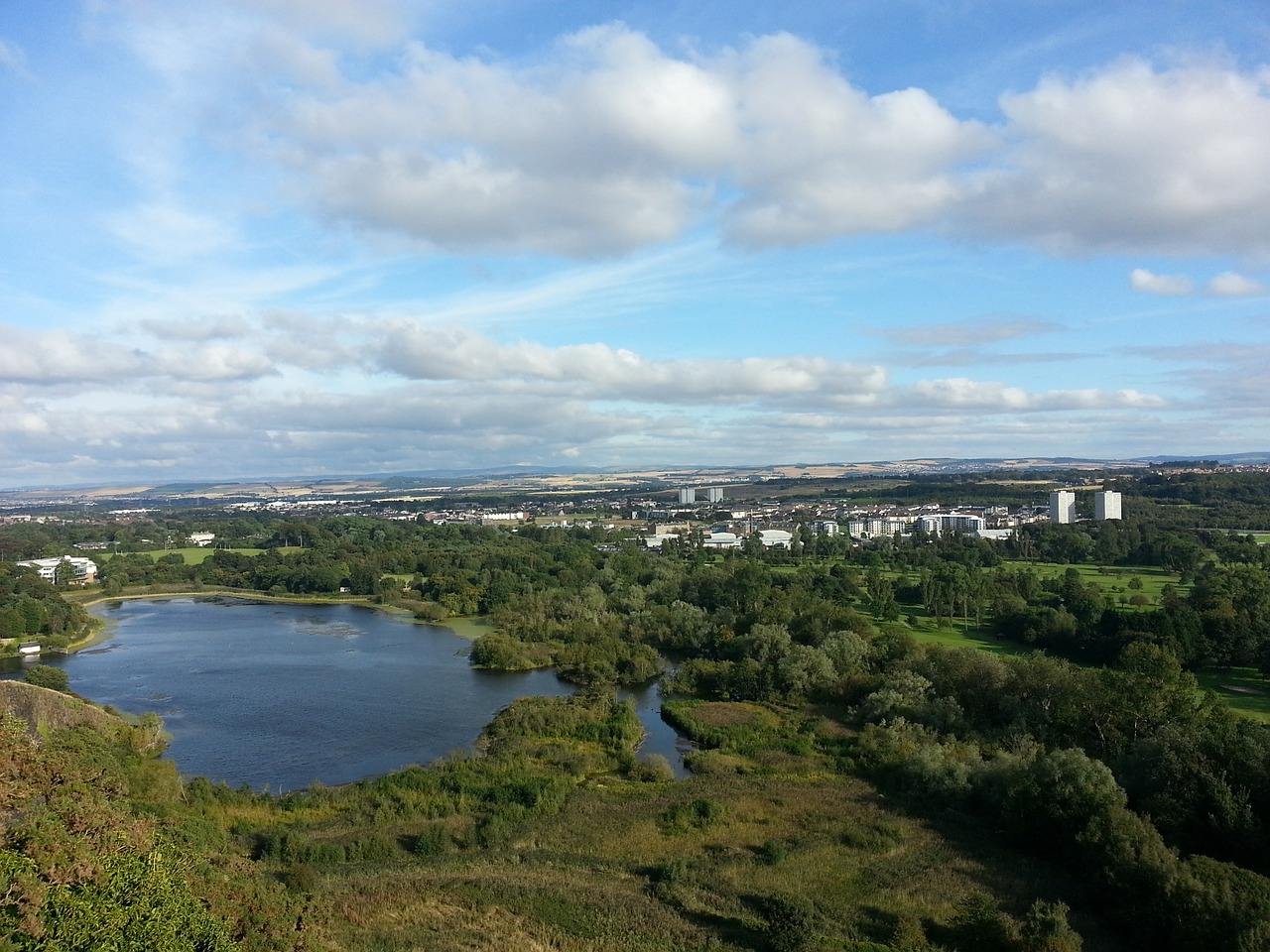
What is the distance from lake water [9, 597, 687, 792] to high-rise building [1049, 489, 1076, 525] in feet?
224

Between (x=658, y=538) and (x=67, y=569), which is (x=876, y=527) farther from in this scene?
(x=67, y=569)

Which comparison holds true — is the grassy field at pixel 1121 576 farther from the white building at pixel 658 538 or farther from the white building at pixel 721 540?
the white building at pixel 658 538

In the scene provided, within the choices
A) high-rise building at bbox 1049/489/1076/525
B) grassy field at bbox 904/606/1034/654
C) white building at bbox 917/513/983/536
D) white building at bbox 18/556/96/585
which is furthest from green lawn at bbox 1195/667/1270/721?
white building at bbox 18/556/96/585

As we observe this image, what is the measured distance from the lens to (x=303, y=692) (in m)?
34.1

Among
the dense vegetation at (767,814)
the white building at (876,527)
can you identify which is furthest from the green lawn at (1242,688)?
the white building at (876,527)

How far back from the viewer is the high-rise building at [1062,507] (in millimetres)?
90875

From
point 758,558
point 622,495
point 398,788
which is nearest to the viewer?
point 398,788

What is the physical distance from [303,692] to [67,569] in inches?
1840

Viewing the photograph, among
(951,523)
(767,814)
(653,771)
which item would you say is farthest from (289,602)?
(951,523)

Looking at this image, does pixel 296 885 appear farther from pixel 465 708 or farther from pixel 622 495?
pixel 622 495

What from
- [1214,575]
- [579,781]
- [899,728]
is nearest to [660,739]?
[579,781]

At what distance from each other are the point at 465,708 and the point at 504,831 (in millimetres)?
13270

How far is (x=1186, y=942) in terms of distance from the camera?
43.4ft

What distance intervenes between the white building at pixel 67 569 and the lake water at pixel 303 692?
58.0 ft
